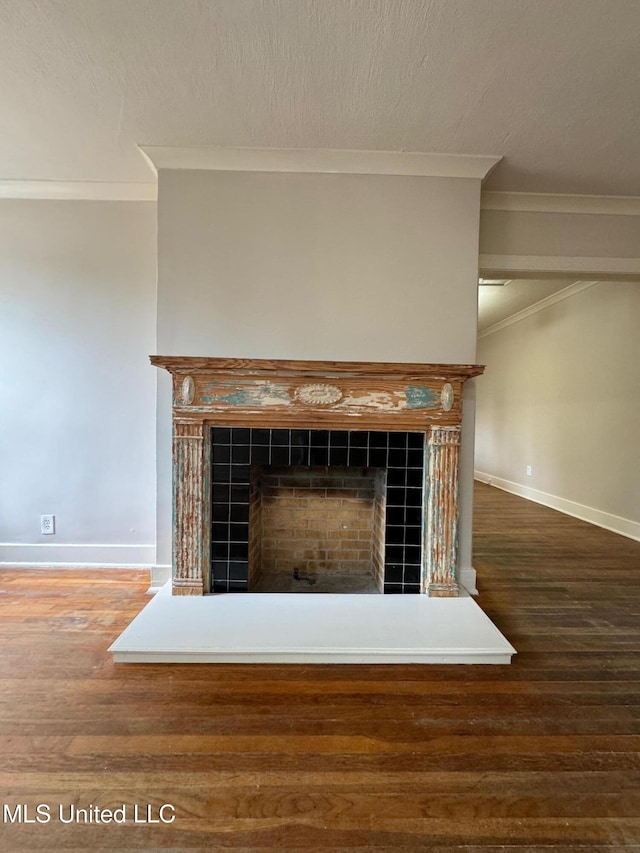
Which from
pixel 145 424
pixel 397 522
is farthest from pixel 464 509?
pixel 145 424

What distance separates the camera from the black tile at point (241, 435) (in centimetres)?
229

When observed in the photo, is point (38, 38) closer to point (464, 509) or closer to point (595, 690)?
point (464, 509)

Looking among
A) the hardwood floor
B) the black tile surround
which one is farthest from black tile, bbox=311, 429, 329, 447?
the hardwood floor

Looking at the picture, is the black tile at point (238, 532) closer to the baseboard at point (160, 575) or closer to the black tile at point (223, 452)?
the black tile at point (223, 452)

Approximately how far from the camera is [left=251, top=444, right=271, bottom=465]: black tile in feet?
7.55

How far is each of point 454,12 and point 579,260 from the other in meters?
1.84

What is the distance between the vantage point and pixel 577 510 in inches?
172

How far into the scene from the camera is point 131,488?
2.77 m

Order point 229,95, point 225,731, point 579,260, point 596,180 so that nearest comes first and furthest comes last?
point 225,731 → point 229,95 → point 596,180 → point 579,260

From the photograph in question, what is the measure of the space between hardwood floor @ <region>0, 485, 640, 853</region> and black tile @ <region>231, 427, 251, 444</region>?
1127 mm

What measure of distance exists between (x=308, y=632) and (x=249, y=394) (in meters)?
1.26

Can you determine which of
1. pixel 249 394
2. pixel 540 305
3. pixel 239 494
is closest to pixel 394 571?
pixel 239 494

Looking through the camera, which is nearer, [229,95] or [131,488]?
[229,95]

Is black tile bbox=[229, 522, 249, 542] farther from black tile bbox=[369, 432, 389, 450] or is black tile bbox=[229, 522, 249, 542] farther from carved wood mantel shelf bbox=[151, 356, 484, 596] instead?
black tile bbox=[369, 432, 389, 450]
